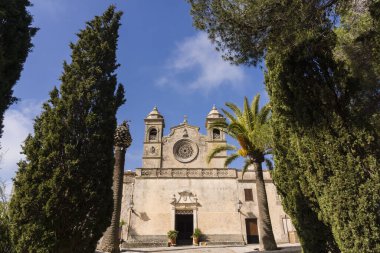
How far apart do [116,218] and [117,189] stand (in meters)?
1.32

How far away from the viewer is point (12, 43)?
794 centimetres

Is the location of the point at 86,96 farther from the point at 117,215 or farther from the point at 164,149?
the point at 164,149

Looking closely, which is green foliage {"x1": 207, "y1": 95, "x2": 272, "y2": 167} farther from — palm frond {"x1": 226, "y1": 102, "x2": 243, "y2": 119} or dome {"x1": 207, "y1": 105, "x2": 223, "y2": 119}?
dome {"x1": 207, "y1": 105, "x2": 223, "y2": 119}

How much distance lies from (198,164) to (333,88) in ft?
73.9

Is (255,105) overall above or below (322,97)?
above

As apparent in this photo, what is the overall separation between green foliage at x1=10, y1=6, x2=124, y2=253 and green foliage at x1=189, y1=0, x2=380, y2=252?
4.04 metres

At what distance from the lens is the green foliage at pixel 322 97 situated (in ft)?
17.7

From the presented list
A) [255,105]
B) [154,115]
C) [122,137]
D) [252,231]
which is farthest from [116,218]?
[154,115]

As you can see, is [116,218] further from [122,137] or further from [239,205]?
[239,205]

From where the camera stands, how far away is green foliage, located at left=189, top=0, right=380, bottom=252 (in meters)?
5.39

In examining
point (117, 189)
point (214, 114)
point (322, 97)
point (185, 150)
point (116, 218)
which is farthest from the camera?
point (214, 114)

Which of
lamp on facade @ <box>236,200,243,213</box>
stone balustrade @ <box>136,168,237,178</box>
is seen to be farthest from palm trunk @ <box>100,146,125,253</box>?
lamp on facade @ <box>236,200,243,213</box>

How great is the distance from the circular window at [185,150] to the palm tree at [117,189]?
14.8 m

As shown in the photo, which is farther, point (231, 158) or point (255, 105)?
point (231, 158)
